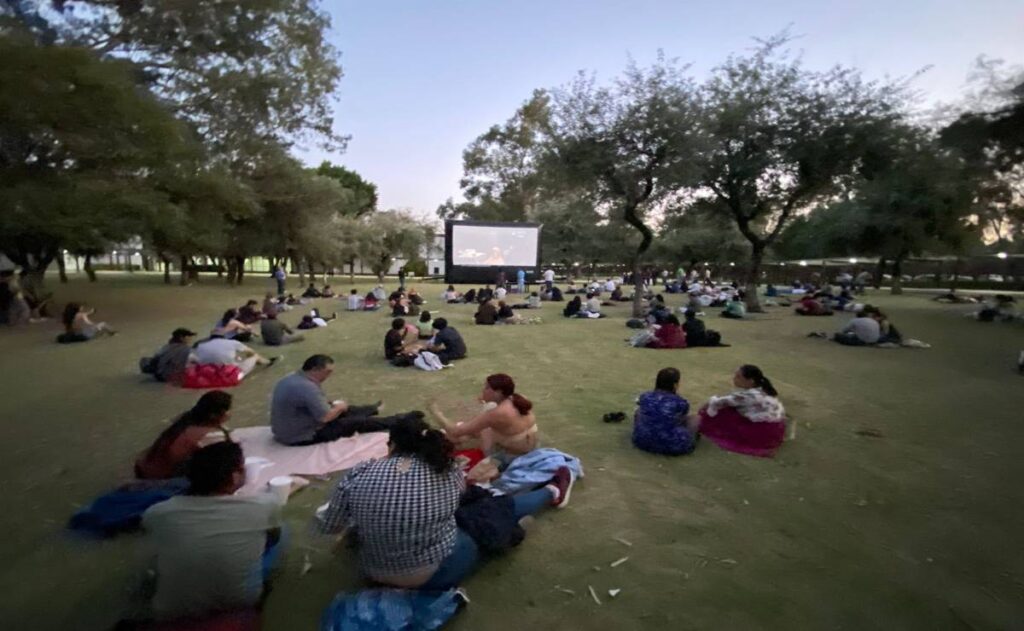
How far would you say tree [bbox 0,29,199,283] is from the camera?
12.8 metres

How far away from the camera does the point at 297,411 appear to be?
5.52 metres

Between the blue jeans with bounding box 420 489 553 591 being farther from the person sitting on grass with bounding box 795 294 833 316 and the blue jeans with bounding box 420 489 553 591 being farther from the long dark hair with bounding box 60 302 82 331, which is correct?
the person sitting on grass with bounding box 795 294 833 316

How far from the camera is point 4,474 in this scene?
201 inches

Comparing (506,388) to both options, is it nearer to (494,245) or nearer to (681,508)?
(681,508)

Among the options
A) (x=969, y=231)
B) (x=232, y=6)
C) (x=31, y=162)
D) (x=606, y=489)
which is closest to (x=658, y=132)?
(x=232, y=6)

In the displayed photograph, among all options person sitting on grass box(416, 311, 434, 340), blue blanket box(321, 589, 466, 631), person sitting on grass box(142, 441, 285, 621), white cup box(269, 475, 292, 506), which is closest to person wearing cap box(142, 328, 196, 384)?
person sitting on grass box(416, 311, 434, 340)

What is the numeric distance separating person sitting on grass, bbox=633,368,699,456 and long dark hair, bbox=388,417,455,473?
9.83ft

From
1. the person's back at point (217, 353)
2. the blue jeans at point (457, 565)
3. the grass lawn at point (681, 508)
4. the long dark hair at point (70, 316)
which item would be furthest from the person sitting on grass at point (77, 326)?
the blue jeans at point (457, 565)

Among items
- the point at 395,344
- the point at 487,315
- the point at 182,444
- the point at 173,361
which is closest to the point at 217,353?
the point at 173,361

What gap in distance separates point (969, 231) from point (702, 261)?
23385mm

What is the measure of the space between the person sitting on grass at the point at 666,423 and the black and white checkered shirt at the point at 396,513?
2.98m

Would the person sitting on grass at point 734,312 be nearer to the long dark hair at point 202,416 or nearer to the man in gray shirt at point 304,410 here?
the man in gray shirt at point 304,410

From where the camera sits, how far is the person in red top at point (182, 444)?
4223mm

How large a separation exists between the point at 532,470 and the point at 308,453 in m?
2.22
